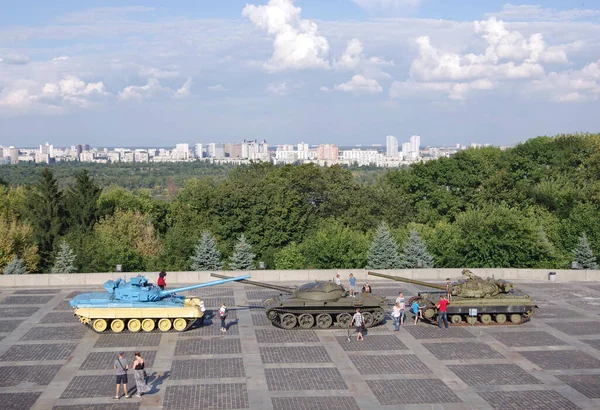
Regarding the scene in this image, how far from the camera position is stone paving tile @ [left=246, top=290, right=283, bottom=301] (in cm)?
3200

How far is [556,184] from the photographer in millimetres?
53594

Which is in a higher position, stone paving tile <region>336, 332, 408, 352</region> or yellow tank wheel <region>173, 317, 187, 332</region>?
yellow tank wheel <region>173, 317, 187, 332</region>

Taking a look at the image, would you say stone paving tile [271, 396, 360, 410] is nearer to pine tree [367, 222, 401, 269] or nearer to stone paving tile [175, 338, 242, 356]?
stone paving tile [175, 338, 242, 356]

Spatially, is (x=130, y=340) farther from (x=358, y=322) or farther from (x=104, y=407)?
(x=358, y=322)

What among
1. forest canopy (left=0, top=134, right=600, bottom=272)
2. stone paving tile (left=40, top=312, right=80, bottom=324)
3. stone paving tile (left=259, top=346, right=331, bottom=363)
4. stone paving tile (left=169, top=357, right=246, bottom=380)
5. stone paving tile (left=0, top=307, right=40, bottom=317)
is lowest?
stone paving tile (left=169, top=357, right=246, bottom=380)

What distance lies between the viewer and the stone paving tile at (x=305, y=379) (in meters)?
20.0

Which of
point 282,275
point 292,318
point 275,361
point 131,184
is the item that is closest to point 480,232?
point 282,275

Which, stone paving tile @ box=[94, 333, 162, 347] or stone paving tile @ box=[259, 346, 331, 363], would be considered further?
stone paving tile @ box=[94, 333, 162, 347]

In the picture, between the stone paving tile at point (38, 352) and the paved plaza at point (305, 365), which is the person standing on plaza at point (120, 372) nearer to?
the paved plaza at point (305, 365)

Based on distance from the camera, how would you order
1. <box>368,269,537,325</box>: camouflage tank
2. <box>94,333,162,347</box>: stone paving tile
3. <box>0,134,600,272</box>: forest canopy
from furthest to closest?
<box>0,134,600,272</box>: forest canopy
<box>368,269,537,325</box>: camouflage tank
<box>94,333,162,347</box>: stone paving tile

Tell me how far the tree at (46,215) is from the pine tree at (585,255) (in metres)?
34.8

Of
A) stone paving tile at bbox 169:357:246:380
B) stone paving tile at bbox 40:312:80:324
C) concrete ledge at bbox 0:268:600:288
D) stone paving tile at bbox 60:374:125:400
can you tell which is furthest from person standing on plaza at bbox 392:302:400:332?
stone paving tile at bbox 40:312:80:324

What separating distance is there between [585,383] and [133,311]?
50.3 feet

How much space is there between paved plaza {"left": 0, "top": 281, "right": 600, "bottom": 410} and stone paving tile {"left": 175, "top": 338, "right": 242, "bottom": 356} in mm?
36
